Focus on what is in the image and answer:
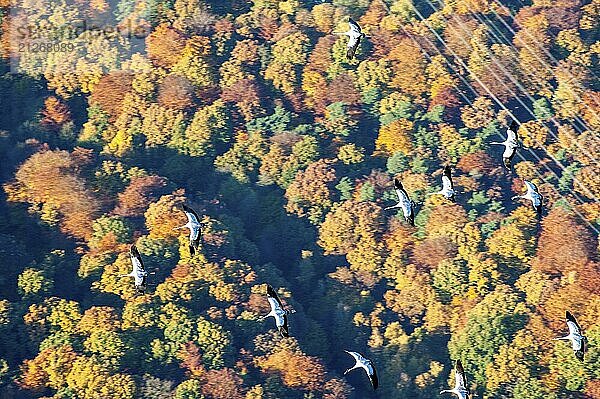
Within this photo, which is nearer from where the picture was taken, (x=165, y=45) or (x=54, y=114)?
(x=54, y=114)

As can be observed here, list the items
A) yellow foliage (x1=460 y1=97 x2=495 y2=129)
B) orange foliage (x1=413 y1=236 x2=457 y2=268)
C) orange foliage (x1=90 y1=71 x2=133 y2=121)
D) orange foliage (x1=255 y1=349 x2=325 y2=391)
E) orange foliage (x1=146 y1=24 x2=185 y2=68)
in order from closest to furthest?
orange foliage (x1=255 y1=349 x2=325 y2=391) < orange foliage (x1=413 y1=236 x2=457 y2=268) < yellow foliage (x1=460 y1=97 x2=495 y2=129) < orange foliage (x1=90 y1=71 x2=133 y2=121) < orange foliage (x1=146 y1=24 x2=185 y2=68)

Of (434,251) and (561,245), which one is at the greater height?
(561,245)

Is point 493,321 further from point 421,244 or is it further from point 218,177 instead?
point 218,177

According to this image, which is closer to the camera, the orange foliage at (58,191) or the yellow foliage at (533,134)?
the orange foliage at (58,191)

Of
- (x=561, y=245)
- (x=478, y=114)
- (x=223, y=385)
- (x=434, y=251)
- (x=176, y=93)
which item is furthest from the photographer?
(x=478, y=114)

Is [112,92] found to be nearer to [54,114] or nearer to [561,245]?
[54,114]

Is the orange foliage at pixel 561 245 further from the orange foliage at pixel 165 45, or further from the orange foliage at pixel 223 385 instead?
the orange foliage at pixel 165 45

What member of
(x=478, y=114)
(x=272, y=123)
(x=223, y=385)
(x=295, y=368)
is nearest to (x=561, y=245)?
(x=478, y=114)

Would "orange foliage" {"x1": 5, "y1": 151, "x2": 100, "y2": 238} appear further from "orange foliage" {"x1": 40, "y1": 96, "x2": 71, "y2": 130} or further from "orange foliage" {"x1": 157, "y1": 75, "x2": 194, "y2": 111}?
"orange foliage" {"x1": 157, "y1": 75, "x2": 194, "y2": 111}

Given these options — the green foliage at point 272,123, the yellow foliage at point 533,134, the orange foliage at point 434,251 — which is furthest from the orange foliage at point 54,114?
the yellow foliage at point 533,134

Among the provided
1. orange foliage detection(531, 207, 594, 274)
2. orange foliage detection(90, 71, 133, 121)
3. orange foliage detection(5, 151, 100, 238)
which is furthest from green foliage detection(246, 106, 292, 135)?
orange foliage detection(531, 207, 594, 274)
